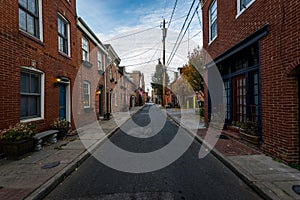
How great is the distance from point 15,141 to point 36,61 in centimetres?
283

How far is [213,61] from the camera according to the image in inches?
359

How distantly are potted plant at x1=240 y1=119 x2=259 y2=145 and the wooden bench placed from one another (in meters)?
6.43

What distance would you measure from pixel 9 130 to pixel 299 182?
6.55 m

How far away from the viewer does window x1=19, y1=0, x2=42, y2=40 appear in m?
5.93

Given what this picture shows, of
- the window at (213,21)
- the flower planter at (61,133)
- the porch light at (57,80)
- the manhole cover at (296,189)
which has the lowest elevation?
the manhole cover at (296,189)

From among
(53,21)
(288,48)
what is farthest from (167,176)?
(53,21)

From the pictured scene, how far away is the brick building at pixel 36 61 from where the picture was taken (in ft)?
16.8

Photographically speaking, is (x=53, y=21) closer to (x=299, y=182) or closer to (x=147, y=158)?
(x=147, y=158)

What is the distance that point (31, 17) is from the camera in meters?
6.42

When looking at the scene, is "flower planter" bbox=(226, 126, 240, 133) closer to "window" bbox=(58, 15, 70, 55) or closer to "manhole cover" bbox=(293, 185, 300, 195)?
"manhole cover" bbox=(293, 185, 300, 195)

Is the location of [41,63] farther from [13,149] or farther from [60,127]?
[13,149]

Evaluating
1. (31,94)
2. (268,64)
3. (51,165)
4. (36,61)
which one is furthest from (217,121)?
(36,61)

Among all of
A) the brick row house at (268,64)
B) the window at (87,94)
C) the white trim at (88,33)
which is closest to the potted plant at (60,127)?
the window at (87,94)

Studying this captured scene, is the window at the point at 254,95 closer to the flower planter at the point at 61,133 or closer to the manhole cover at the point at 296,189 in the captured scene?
the manhole cover at the point at 296,189
